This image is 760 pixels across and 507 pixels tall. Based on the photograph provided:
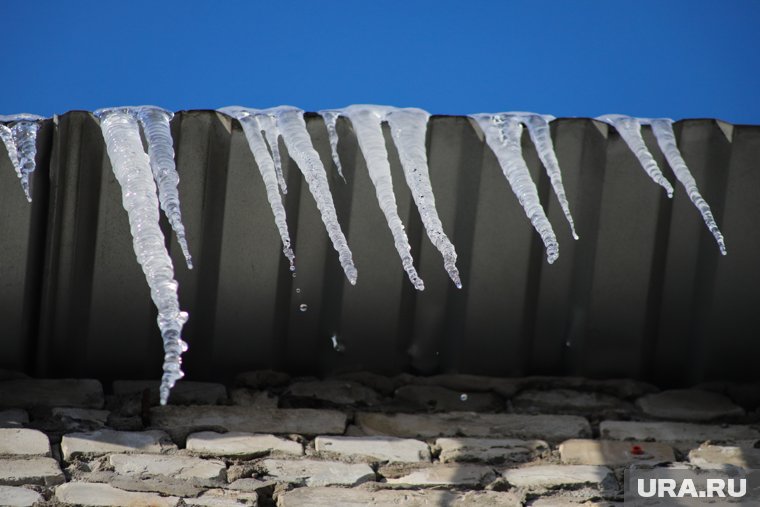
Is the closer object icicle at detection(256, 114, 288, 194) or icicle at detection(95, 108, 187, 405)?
icicle at detection(95, 108, 187, 405)

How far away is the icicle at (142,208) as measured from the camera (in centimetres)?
223

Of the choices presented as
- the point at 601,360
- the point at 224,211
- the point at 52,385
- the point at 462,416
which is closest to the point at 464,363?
the point at 462,416

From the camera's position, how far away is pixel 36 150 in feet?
8.35

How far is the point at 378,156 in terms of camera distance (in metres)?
2.48

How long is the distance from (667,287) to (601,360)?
0.86 feet

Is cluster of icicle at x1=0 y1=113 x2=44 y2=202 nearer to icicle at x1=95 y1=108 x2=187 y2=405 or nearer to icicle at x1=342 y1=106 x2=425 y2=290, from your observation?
icicle at x1=95 y1=108 x2=187 y2=405

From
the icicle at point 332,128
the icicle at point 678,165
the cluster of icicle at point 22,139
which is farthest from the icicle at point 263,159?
the icicle at point 678,165

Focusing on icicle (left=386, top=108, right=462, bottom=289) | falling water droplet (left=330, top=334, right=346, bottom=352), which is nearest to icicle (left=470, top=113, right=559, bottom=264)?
icicle (left=386, top=108, right=462, bottom=289)

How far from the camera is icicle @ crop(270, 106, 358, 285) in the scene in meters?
2.44

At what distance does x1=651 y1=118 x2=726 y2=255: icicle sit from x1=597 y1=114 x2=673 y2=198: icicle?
0.11 ft

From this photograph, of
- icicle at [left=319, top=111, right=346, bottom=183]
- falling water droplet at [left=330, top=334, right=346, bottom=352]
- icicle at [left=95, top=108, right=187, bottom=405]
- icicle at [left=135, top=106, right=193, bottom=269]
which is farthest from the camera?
falling water droplet at [left=330, top=334, right=346, bottom=352]

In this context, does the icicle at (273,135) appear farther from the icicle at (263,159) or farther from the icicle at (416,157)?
the icicle at (416,157)

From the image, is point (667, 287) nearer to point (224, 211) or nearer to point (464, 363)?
point (464, 363)

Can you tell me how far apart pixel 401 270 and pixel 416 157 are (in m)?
0.33
